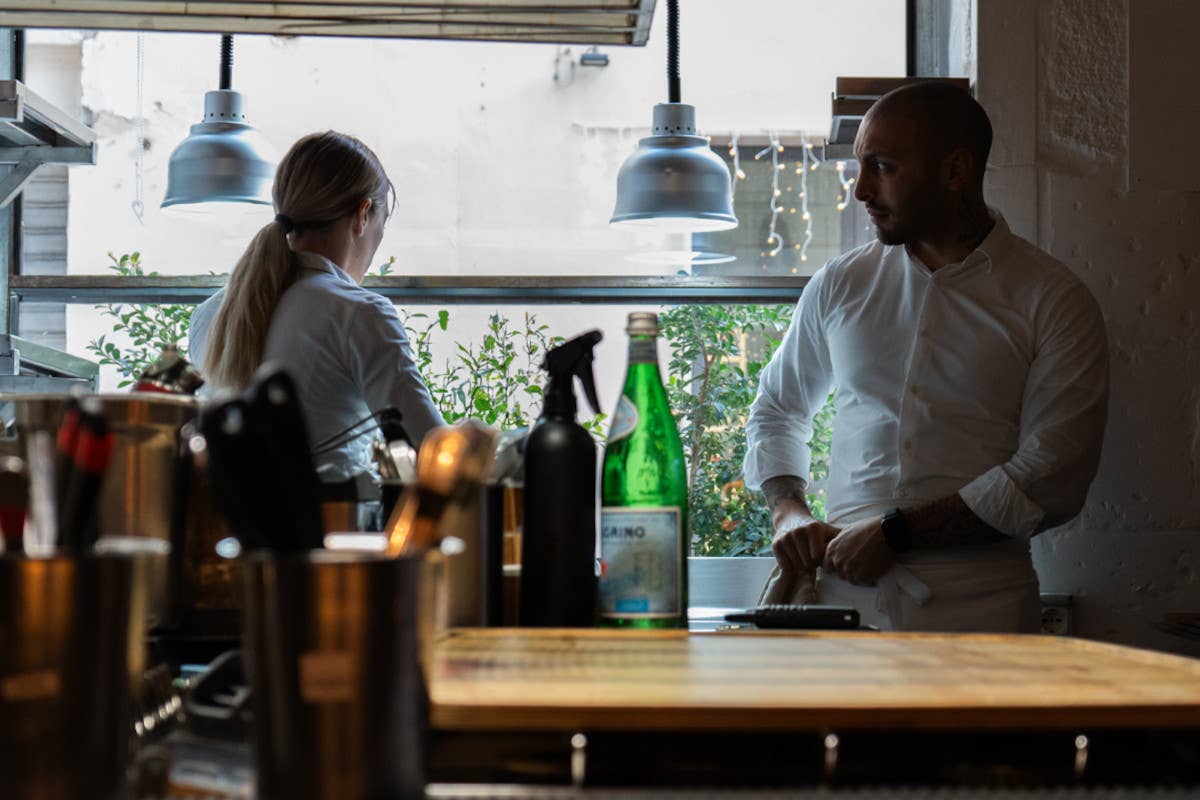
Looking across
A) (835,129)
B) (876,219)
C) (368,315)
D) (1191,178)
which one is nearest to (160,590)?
(368,315)

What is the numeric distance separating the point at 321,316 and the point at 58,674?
71.2 inches

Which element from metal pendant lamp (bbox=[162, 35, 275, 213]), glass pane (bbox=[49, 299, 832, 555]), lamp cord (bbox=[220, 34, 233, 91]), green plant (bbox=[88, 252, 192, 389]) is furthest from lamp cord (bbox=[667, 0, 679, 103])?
green plant (bbox=[88, 252, 192, 389])

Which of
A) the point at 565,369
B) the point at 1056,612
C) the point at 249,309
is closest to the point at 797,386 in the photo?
the point at 1056,612

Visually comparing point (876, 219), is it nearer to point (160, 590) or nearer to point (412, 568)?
point (160, 590)

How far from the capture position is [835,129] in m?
3.00

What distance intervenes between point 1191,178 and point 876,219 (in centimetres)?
76

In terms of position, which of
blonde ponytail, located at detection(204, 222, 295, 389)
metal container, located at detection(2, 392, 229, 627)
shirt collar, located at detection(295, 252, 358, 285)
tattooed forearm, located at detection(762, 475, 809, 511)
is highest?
shirt collar, located at detection(295, 252, 358, 285)

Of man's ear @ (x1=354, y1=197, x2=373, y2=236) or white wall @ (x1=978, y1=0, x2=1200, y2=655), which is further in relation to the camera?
white wall @ (x1=978, y1=0, x2=1200, y2=655)

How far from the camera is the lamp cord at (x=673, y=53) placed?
10.00 ft

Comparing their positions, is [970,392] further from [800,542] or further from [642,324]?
[642,324]

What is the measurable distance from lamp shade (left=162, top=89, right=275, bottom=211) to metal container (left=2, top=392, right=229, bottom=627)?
71.2 inches

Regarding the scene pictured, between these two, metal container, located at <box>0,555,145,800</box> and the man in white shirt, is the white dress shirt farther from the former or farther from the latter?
metal container, located at <box>0,555,145,800</box>

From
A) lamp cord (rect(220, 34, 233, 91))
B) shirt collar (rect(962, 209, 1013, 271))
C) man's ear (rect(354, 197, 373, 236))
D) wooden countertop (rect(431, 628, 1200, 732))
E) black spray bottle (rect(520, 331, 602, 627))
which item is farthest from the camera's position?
lamp cord (rect(220, 34, 233, 91))

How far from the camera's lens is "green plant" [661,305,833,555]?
324cm
